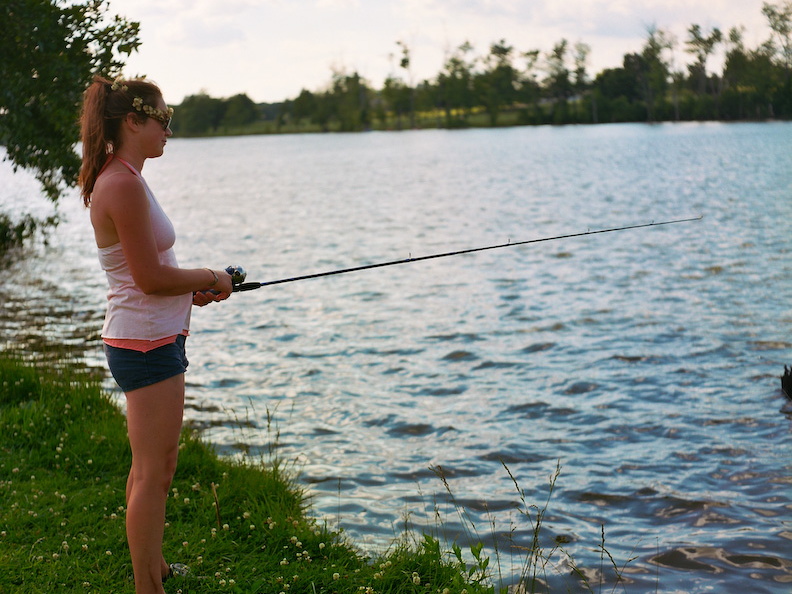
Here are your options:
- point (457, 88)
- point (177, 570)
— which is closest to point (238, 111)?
point (457, 88)

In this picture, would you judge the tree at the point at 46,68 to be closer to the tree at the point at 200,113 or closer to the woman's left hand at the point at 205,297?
the woman's left hand at the point at 205,297

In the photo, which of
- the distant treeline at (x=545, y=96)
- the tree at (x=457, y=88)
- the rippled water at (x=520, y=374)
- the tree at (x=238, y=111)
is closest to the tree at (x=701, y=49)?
the distant treeline at (x=545, y=96)

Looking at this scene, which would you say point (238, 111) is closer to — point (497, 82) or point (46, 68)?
point (497, 82)

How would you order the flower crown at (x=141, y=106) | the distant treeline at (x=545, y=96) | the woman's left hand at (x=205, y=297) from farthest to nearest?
1. the distant treeline at (x=545, y=96)
2. the woman's left hand at (x=205, y=297)
3. the flower crown at (x=141, y=106)

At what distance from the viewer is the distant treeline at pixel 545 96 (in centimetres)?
13475

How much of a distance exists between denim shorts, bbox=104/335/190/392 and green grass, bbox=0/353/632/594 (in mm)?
1415

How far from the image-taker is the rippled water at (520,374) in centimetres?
662

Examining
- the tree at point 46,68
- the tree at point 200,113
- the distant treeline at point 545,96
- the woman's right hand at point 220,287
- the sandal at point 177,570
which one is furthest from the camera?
the tree at point 200,113

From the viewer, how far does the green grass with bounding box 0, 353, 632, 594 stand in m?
4.56

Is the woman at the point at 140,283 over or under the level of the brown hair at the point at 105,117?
under

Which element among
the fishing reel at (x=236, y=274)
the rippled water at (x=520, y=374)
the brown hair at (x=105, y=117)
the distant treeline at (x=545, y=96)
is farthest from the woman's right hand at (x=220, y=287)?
the distant treeline at (x=545, y=96)

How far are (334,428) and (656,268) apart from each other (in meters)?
11.3

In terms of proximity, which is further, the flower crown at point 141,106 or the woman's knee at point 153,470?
the woman's knee at point 153,470

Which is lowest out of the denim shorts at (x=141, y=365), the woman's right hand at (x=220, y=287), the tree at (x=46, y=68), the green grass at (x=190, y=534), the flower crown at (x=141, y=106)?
the green grass at (x=190, y=534)
